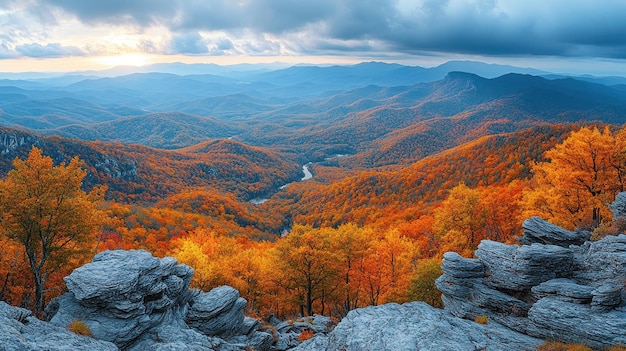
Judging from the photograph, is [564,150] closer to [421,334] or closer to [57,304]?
[421,334]

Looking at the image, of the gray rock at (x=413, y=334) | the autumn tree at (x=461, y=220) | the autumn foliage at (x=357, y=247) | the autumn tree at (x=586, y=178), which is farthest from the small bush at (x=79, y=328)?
the autumn tree at (x=586, y=178)

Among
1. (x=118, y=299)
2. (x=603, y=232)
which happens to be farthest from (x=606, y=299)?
(x=118, y=299)

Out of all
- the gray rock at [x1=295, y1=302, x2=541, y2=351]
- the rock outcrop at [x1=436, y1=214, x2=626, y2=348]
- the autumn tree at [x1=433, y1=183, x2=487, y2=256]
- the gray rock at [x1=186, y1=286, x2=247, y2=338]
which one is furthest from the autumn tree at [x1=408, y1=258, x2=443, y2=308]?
the gray rock at [x1=186, y1=286, x2=247, y2=338]

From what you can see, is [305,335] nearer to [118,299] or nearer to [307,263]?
[307,263]

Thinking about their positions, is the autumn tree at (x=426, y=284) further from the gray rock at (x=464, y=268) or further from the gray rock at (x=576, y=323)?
the gray rock at (x=576, y=323)

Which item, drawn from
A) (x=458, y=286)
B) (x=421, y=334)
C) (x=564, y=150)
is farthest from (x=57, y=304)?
(x=564, y=150)

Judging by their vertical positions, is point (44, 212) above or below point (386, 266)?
above
